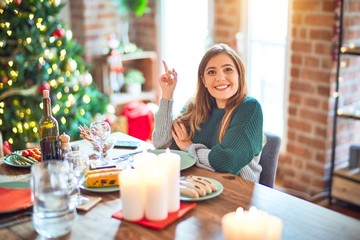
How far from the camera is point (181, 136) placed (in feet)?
7.88

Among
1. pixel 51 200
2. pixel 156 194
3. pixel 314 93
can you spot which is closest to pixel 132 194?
pixel 156 194

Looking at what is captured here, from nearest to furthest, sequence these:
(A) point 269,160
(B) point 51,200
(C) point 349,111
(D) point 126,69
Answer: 1. (B) point 51,200
2. (A) point 269,160
3. (C) point 349,111
4. (D) point 126,69

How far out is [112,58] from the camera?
458 centimetres

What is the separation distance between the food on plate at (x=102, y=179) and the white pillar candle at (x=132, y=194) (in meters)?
0.27

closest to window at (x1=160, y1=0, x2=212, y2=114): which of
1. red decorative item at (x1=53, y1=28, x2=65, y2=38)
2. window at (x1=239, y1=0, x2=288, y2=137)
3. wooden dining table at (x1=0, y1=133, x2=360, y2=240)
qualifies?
window at (x1=239, y1=0, x2=288, y2=137)

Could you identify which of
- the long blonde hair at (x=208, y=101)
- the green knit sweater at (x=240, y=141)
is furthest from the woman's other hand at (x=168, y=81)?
the green knit sweater at (x=240, y=141)

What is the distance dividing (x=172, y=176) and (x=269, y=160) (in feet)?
2.54

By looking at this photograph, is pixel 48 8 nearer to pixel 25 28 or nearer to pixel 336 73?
pixel 25 28

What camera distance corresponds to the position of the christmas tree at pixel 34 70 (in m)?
3.66

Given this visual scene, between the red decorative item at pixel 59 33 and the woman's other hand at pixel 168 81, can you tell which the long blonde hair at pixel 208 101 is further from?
the red decorative item at pixel 59 33

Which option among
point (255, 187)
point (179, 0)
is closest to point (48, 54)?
point (179, 0)

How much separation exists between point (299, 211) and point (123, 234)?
0.56 m

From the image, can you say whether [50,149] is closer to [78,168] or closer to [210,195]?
[78,168]

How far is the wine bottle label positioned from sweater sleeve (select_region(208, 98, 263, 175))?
0.60 m
